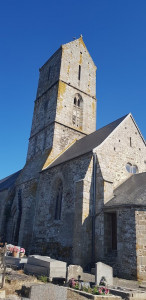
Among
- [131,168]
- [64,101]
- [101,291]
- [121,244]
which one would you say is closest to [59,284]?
[101,291]

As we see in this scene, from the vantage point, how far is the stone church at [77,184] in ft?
Answer: 33.3

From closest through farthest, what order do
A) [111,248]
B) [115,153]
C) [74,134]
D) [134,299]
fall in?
[134,299] → [111,248] → [115,153] → [74,134]

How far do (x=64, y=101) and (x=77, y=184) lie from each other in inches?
415

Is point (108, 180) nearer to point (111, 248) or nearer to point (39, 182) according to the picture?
point (111, 248)

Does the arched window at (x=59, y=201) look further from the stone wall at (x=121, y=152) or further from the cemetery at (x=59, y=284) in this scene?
the cemetery at (x=59, y=284)

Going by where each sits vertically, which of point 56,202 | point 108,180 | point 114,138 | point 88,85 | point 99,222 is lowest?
point 99,222

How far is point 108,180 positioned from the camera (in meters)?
11.8

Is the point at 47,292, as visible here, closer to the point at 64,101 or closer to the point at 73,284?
the point at 73,284

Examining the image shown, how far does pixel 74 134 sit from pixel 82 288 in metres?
14.1

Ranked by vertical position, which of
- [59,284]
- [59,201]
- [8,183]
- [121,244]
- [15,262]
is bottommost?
[59,284]

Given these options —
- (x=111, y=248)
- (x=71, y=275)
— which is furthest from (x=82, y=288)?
(x=111, y=248)

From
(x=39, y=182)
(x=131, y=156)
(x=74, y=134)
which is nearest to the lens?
(x=131, y=156)

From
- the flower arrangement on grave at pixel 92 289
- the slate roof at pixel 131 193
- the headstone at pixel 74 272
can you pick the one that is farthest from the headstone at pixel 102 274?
the slate roof at pixel 131 193

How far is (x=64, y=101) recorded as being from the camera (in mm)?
20359
